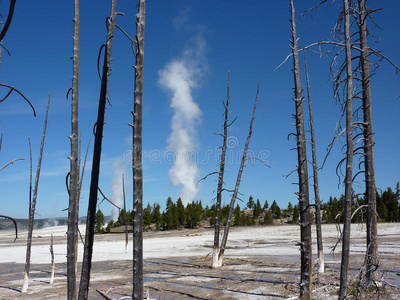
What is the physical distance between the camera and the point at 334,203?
204 feet

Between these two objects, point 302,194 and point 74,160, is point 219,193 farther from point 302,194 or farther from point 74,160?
point 74,160

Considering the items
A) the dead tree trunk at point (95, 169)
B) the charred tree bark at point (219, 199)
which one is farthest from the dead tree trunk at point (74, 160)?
the charred tree bark at point (219, 199)

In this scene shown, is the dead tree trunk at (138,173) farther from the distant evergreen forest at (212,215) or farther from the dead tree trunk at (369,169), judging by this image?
the distant evergreen forest at (212,215)

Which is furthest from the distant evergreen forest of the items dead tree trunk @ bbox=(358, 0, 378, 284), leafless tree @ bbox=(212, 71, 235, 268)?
dead tree trunk @ bbox=(358, 0, 378, 284)

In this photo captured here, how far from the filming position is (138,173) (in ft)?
19.4

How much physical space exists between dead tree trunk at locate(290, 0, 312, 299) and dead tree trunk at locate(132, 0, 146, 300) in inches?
197

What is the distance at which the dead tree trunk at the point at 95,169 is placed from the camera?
6.02 metres

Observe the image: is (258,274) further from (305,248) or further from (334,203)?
(334,203)

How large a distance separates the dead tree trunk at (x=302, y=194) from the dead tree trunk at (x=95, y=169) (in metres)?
5.50

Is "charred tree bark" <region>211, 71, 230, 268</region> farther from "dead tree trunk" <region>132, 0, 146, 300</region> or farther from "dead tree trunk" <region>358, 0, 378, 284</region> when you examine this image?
"dead tree trunk" <region>132, 0, 146, 300</region>

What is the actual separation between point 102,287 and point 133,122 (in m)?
10.3

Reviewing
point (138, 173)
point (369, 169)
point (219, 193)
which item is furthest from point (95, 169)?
point (219, 193)

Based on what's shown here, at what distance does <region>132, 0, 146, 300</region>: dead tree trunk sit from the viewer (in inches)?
225

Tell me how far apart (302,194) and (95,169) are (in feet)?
18.6
